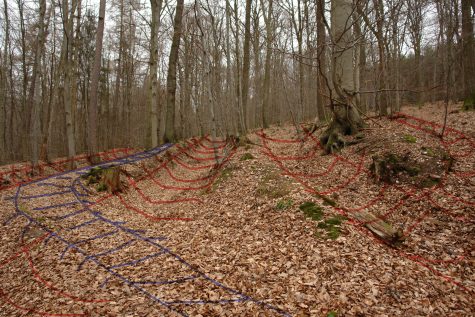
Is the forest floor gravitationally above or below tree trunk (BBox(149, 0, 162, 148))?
below

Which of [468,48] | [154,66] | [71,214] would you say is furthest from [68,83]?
[468,48]

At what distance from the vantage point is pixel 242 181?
6934 millimetres

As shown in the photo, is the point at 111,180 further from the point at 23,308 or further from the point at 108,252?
the point at 23,308

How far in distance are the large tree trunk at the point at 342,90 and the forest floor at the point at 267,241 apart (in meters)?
0.49

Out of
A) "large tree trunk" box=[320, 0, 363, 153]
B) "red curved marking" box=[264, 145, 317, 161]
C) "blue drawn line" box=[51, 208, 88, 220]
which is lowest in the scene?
"blue drawn line" box=[51, 208, 88, 220]

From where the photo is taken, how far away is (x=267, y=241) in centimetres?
431

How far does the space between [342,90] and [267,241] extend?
490 centimetres

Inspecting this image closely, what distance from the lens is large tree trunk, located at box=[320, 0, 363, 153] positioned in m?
6.74

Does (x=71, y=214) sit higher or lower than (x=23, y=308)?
higher

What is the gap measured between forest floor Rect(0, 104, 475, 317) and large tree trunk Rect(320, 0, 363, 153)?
1.60ft

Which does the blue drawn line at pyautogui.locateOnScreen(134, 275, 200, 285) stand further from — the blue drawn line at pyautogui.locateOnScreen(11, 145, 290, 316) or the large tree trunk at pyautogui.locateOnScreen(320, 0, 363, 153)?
the large tree trunk at pyautogui.locateOnScreen(320, 0, 363, 153)

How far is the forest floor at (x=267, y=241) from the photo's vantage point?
3112mm

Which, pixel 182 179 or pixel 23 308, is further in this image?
pixel 182 179

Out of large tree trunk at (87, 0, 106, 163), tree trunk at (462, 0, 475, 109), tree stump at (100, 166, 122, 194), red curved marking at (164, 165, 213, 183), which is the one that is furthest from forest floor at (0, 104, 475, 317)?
tree trunk at (462, 0, 475, 109)
